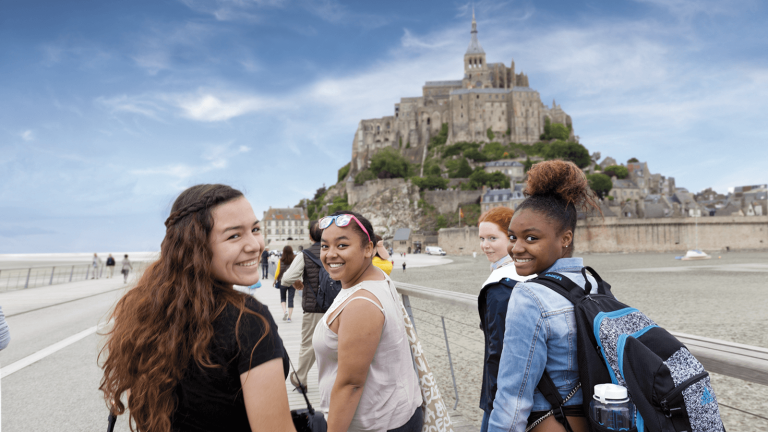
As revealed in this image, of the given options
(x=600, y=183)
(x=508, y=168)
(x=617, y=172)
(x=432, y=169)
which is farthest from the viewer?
(x=432, y=169)

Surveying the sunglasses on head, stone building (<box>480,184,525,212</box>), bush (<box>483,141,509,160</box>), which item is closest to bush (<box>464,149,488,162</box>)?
bush (<box>483,141,509,160</box>)

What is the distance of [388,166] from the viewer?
73.4 meters

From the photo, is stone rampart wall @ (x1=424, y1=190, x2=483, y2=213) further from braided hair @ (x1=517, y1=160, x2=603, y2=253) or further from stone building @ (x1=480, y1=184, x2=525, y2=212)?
braided hair @ (x1=517, y1=160, x2=603, y2=253)

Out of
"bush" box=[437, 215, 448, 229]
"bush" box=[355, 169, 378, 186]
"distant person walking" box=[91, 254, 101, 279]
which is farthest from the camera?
"bush" box=[355, 169, 378, 186]

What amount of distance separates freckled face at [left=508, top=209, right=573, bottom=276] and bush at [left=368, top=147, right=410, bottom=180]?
71901 mm

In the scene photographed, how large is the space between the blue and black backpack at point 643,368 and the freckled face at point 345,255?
0.89 m

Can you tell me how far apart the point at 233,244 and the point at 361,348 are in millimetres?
653

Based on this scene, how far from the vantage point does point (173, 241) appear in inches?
54.7

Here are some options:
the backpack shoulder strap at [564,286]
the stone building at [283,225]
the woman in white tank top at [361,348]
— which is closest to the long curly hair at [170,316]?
the woman in white tank top at [361,348]

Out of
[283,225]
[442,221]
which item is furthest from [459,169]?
[283,225]

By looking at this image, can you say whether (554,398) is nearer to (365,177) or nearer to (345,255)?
(345,255)

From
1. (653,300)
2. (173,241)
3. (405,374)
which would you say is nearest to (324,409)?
(405,374)

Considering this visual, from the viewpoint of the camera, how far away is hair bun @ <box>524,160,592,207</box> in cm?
177

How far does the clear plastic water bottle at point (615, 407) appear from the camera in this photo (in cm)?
132
